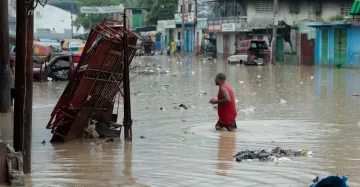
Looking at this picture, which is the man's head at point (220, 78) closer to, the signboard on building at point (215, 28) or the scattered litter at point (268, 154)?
the scattered litter at point (268, 154)

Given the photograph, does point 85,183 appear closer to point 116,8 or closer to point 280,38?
point 280,38

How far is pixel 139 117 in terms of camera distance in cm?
1603

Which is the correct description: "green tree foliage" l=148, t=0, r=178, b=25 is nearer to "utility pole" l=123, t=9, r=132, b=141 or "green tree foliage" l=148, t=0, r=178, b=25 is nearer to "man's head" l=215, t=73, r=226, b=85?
"man's head" l=215, t=73, r=226, b=85

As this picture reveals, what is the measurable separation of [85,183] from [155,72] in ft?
87.4

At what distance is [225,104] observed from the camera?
1293 cm

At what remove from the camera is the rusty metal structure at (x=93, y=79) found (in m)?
11.7

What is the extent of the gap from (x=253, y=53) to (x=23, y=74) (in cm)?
3745

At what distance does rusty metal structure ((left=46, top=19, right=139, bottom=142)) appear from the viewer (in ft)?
38.5

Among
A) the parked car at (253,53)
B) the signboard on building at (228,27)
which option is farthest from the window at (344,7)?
the parked car at (253,53)

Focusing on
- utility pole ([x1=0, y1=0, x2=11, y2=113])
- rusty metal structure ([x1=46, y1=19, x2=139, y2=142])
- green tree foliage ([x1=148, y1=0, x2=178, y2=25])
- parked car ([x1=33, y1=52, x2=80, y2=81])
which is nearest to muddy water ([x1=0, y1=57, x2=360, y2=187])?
rusty metal structure ([x1=46, y1=19, x2=139, y2=142])

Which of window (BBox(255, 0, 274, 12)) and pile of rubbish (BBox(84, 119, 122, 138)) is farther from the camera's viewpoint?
window (BBox(255, 0, 274, 12))

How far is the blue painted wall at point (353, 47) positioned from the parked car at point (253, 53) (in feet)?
18.0

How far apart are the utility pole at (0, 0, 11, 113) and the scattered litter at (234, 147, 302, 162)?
7.42 metres

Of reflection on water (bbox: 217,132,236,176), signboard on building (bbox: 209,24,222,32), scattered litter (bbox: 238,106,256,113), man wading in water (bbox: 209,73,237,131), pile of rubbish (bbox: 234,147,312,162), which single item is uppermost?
signboard on building (bbox: 209,24,222,32)
